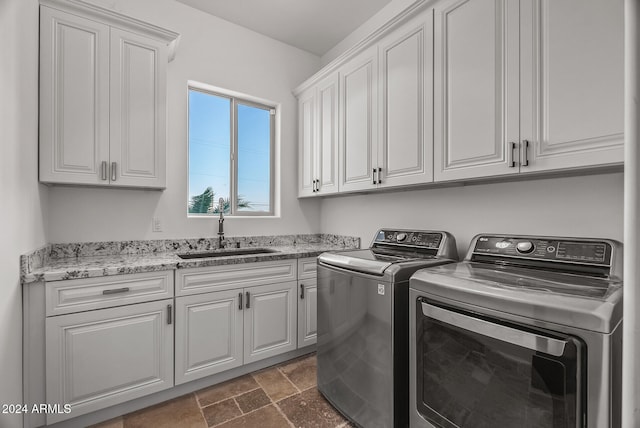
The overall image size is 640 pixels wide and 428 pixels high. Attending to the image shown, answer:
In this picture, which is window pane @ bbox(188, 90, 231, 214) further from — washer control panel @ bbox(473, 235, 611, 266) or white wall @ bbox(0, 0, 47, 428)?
washer control panel @ bbox(473, 235, 611, 266)

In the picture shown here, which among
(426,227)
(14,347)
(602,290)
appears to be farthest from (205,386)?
(602,290)

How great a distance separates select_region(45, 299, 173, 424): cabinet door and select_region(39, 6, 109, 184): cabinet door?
86cm

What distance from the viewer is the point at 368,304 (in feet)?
5.18

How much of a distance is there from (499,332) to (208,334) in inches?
68.2

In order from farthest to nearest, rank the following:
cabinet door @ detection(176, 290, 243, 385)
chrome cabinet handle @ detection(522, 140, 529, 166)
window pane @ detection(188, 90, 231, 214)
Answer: window pane @ detection(188, 90, 231, 214) < cabinet door @ detection(176, 290, 243, 385) < chrome cabinet handle @ detection(522, 140, 529, 166)

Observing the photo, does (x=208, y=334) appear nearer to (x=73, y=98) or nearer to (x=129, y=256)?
(x=129, y=256)

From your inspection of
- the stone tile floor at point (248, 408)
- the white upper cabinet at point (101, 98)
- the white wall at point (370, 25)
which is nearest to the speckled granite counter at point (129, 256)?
the white upper cabinet at point (101, 98)

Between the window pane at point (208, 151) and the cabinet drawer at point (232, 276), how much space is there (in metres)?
0.83

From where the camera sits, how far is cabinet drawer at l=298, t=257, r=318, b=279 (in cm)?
244

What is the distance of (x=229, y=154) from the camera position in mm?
2887

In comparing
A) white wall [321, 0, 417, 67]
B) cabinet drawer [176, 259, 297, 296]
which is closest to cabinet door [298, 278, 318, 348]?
cabinet drawer [176, 259, 297, 296]

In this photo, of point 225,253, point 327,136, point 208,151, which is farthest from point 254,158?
point 225,253

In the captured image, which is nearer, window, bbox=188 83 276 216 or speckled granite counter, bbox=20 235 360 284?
speckled granite counter, bbox=20 235 360 284

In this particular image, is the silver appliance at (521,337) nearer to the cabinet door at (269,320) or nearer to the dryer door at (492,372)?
the dryer door at (492,372)
